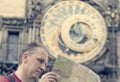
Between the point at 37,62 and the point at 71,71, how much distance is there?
31cm

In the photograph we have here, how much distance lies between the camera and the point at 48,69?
11797 millimetres

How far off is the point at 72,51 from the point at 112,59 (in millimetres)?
1198

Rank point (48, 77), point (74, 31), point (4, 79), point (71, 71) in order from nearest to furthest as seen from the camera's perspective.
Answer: point (4, 79)
point (48, 77)
point (71, 71)
point (74, 31)

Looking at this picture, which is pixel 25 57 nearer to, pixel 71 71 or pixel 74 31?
pixel 71 71

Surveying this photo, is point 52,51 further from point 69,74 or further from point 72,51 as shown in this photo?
point 69,74

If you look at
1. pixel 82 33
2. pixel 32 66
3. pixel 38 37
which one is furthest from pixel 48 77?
pixel 38 37

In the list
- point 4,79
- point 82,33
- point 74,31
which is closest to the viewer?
point 4,79

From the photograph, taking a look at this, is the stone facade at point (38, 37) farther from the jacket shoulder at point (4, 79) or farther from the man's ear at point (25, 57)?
the jacket shoulder at point (4, 79)

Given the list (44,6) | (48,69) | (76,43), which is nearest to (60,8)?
(44,6)

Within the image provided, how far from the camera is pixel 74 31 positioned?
12.5m

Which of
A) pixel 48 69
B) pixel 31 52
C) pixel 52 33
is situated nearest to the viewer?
pixel 31 52

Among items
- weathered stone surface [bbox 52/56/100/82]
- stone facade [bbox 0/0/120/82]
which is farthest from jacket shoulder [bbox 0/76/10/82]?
stone facade [bbox 0/0/120/82]

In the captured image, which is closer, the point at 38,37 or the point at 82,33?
the point at 82,33

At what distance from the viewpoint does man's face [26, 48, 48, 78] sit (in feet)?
9.25
